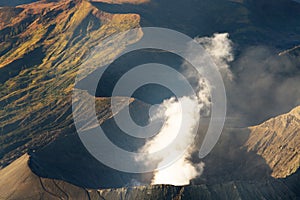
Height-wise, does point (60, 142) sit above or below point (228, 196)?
below

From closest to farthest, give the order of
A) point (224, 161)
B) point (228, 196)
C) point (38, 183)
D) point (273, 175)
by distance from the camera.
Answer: point (228, 196), point (38, 183), point (273, 175), point (224, 161)

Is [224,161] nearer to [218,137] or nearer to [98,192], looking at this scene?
[218,137]

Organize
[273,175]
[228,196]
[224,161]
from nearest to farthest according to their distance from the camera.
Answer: [228,196], [273,175], [224,161]

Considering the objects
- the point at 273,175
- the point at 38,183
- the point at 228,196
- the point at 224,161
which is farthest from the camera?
the point at 224,161

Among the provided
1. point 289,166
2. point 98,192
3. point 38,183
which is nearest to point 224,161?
point 289,166

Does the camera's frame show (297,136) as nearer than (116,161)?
Yes

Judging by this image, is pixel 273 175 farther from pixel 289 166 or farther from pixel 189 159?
pixel 189 159

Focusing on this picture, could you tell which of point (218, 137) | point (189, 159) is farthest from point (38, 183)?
point (218, 137)
